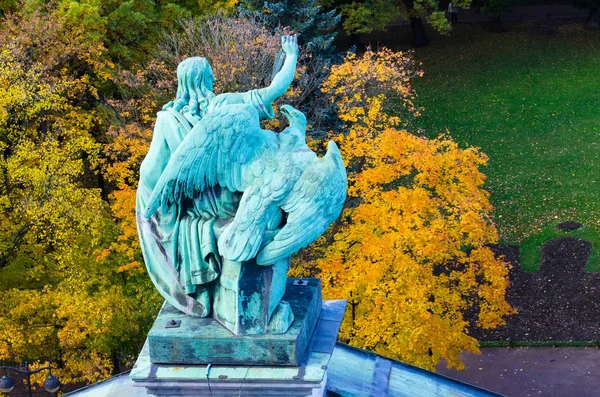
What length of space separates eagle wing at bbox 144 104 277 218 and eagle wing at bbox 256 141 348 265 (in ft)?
2.14

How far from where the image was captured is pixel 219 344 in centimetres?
1120

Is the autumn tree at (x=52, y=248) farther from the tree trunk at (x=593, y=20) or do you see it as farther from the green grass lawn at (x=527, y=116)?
the tree trunk at (x=593, y=20)

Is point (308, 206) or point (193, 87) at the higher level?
point (193, 87)

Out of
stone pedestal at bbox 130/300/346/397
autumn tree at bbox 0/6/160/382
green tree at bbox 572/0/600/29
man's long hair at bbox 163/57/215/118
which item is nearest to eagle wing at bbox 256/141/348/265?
stone pedestal at bbox 130/300/346/397

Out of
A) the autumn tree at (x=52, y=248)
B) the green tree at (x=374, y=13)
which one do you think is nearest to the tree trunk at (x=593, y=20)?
the green tree at (x=374, y=13)

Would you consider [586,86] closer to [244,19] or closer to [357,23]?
[357,23]

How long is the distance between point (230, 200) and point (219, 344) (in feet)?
5.87

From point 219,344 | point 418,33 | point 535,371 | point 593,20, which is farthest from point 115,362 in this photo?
point 593,20

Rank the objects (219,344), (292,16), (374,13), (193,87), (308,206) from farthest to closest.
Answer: (374,13), (292,16), (193,87), (219,344), (308,206)

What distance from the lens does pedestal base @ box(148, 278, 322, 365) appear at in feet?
36.4

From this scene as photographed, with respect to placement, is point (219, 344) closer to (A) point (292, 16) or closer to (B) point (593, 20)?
(A) point (292, 16)

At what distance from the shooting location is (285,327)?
11.2 metres

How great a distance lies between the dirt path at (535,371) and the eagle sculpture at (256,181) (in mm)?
14108

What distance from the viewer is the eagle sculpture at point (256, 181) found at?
1081cm
